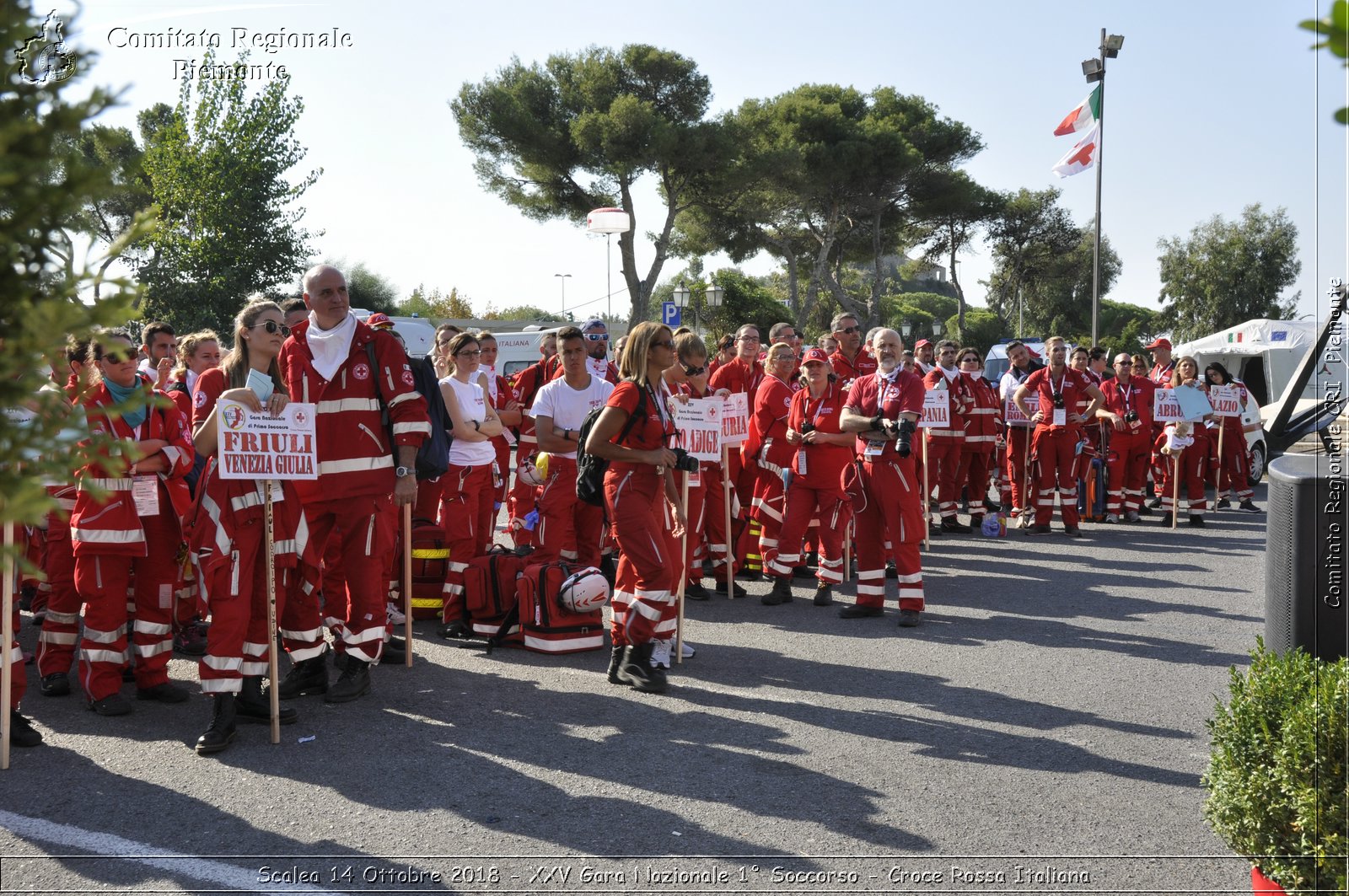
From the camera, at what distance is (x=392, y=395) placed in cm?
600

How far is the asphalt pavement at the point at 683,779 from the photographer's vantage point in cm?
400

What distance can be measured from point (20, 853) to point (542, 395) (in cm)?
471

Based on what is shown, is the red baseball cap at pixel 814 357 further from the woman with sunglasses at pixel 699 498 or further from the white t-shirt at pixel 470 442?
the white t-shirt at pixel 470 442

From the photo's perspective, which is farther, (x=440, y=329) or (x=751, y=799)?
(x=440, y=329)

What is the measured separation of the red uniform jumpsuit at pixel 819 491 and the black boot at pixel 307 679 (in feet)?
13.2

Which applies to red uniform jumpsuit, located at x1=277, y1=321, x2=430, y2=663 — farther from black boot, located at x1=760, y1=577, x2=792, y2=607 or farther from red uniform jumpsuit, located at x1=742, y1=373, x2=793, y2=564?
red uniform jumpsuit, located at x1=742, y1=373, x2=793, y2=564

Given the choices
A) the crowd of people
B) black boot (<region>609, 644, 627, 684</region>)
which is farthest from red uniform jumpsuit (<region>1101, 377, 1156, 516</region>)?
black boot (<region>609, 644, 627, 684</region>)

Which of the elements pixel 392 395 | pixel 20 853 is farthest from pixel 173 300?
pixel 20 853

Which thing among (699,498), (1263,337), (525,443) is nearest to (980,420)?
(699,498)

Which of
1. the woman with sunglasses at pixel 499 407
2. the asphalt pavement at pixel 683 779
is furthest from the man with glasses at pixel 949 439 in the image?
the asphalt pavement at pixel 683 779

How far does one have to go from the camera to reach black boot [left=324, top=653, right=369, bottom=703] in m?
6.09

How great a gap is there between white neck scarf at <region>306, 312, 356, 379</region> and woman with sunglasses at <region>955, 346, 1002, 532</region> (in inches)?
364

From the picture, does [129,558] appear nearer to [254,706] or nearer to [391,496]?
[254,706]

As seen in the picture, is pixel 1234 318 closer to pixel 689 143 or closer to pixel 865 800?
pixel 689 143
